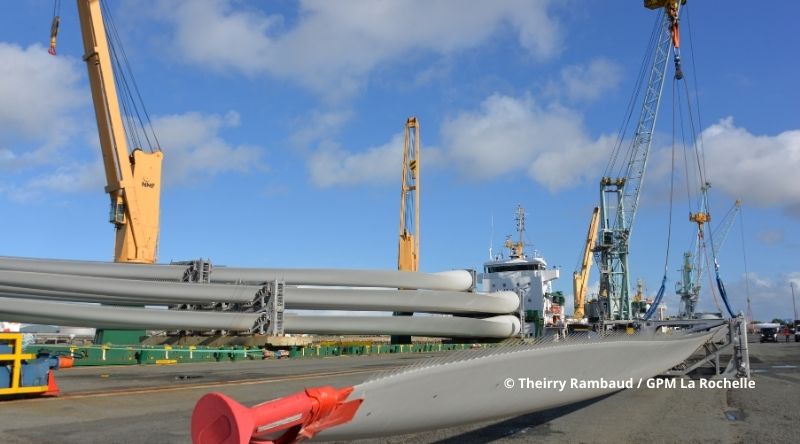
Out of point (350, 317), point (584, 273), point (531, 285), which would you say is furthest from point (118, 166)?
point (584, 273)

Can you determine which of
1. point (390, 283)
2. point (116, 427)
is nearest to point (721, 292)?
point (390, 283)

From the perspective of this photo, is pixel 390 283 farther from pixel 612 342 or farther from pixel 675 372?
pixel 612 342

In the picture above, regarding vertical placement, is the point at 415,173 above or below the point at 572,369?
above

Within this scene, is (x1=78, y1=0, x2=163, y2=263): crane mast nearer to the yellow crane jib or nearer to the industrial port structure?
the industrial port structure

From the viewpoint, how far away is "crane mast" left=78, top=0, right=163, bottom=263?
3434cm

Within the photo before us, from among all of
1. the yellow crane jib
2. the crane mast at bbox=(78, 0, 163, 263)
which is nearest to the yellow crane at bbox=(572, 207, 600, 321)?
the yellow crane jib

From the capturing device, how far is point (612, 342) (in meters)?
7.34

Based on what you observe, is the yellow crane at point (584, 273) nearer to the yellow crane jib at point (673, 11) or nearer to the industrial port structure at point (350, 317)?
the industrial port structure at point (350, 317)

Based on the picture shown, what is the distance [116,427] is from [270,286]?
26302mm

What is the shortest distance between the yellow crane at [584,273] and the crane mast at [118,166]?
62.9m

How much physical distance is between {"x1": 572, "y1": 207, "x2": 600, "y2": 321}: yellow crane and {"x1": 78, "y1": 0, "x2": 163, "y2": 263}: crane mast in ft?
206

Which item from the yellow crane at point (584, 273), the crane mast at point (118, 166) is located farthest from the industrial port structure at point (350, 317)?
the yellow crane at point (584, 273)

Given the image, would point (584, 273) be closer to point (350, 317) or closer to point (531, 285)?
point (531, 285)

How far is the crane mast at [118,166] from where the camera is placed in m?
34.3
